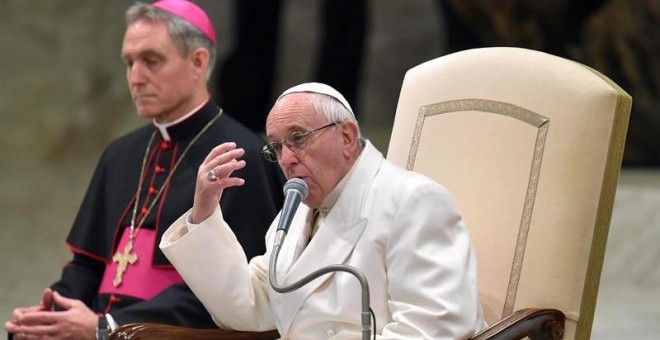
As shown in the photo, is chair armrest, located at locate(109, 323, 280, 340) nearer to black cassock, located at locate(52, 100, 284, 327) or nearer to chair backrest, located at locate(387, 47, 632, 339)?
black cassock, located at locate(52, 100, 284, 327)

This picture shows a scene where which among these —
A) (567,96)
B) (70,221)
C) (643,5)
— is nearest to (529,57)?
(567,96)

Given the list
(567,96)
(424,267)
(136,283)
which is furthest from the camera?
(136,283)

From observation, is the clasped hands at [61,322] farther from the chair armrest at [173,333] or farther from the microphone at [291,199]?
the microphone at [291,199]

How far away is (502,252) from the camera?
3471 millimetres

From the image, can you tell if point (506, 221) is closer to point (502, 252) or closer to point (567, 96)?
point (502, 252)

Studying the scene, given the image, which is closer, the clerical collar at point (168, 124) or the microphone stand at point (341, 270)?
the microphone stand at point (341, 270)

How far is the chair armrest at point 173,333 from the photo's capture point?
3402 mm

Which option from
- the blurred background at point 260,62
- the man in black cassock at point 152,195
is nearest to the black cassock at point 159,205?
the man in black cassock at point 152,195

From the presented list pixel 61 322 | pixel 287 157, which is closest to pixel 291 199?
pixel 287 157

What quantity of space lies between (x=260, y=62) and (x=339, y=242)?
662 centimetres

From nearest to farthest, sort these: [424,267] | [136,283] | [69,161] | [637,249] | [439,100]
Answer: [424,267] < [439,100] < [136,283] < [637,249] < [69,161]

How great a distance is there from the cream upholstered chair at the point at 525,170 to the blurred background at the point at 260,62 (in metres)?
4.35

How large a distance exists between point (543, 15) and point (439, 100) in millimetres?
4992

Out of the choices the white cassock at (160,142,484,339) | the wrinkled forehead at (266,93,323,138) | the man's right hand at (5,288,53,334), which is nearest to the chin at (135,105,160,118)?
the man's right hand at (5,288,53,334)
